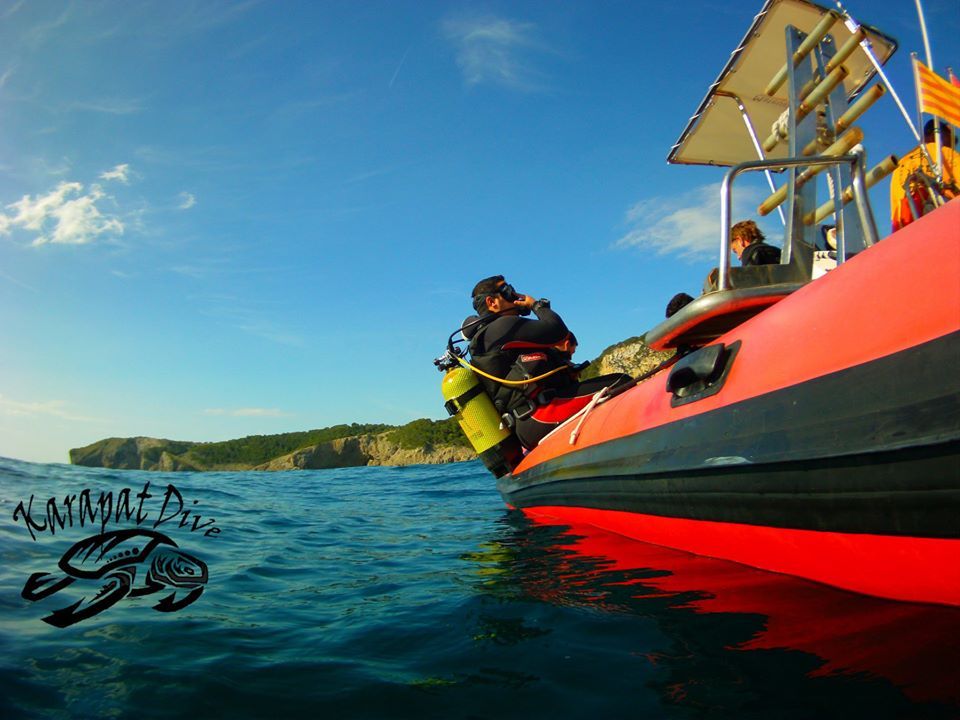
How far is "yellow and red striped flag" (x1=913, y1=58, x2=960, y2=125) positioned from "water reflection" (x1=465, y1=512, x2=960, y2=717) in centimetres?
317

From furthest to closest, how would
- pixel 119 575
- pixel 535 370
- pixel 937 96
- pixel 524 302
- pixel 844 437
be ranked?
pixel 524 302 → pixel 535 370 → pixel 937 96 → pixel 119 575 → pixel 844 437

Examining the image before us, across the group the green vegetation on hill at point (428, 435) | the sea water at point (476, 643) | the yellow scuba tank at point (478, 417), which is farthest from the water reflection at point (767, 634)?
the green vegetation on hill at point (428, 435)

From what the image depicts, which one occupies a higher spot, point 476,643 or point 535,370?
point 535,370

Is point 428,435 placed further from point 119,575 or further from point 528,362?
point 119,575

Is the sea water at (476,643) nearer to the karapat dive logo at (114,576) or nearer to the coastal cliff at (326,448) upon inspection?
the karapat dive logo at (114,576)

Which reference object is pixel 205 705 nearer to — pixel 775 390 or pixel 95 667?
pixel 95 667

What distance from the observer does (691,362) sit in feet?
8.62

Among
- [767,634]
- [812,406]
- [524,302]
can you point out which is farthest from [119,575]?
[524,302]

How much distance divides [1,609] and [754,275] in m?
3.59

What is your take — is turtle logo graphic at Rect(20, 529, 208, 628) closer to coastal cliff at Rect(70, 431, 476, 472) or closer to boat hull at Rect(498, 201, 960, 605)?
boat hull at Rect(498, 201, 960, 605)

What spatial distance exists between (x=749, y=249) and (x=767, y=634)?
2.54 m

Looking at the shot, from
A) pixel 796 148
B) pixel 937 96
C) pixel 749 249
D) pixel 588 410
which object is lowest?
pixel 588 410

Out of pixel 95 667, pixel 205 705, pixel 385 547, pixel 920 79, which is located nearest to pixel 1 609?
pixel 95 667

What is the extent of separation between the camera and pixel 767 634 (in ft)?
5.96
